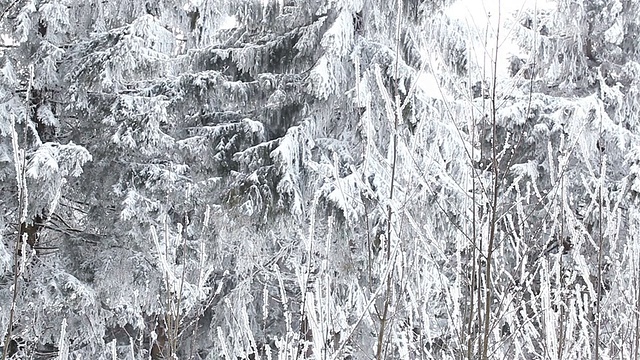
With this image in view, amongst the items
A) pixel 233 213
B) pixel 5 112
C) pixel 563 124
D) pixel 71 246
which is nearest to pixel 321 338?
pixel 233 213

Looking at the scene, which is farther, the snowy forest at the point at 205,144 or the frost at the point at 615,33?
the frost at the point at 615,33

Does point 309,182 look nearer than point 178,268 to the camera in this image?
Yes

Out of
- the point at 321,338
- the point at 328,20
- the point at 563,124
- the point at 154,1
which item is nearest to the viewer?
the point at 321,338

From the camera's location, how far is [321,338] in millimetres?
2045

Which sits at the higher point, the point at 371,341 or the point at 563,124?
the point at 563,124

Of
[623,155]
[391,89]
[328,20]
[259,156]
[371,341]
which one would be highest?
[328,20]

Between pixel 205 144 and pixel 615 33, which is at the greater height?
pixel 615 33

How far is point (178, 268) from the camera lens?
8492 millimetres

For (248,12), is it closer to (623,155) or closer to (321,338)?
(623,155)

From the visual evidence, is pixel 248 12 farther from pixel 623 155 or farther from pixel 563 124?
pixel 623 155

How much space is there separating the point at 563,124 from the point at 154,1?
543 centimetres

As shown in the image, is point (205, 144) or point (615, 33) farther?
point (615, 33)

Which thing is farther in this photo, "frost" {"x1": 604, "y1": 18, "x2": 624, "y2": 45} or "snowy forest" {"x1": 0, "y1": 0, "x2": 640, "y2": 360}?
"frost" {"x1": 604, "y1": 18, "x2": 624, "y2": 45}

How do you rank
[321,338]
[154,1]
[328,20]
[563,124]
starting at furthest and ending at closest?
[563,124] < [154,1] < [328,20] < [321,338]
